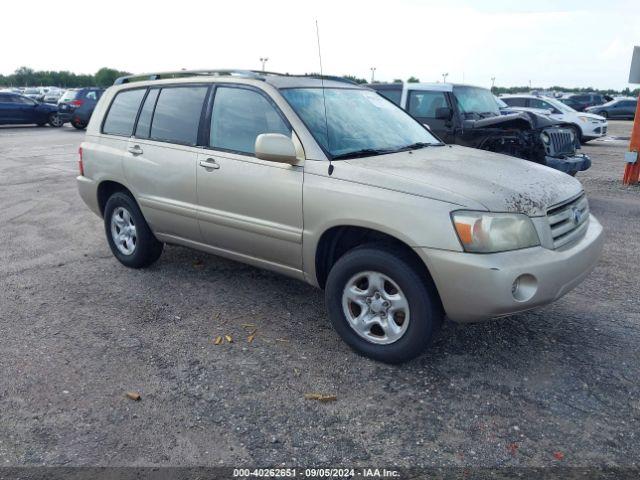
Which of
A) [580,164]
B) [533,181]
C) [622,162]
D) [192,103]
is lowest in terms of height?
[622,162]

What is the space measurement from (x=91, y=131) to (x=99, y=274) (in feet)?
4.64

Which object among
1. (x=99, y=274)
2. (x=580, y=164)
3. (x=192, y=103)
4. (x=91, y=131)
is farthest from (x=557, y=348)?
(x=580, y=164)

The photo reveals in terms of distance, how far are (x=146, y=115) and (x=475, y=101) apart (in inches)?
259

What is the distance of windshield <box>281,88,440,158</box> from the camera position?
4039mm

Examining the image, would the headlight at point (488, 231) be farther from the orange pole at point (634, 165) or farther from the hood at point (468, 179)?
the orange pole at point (634, 165)

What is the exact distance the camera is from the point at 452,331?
4.16 meters

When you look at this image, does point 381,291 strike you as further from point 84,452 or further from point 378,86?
point 378,86

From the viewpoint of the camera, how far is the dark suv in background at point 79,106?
23.3m

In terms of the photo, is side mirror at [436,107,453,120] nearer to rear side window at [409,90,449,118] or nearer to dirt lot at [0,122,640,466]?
rear side window at [409,90,449,118]

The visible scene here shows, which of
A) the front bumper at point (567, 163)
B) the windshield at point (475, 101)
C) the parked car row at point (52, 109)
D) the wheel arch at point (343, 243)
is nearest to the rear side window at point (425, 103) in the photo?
the windshield at point (475, 101)

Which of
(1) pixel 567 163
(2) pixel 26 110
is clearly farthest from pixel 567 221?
(2) pixel 26 110

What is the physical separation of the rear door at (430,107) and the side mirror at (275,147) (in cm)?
585

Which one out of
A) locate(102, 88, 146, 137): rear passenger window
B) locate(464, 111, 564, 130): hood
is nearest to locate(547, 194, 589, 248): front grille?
locate(102, 88, 146, 137): rear passenger window

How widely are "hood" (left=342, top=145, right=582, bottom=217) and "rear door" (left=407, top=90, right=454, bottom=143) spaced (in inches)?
199
